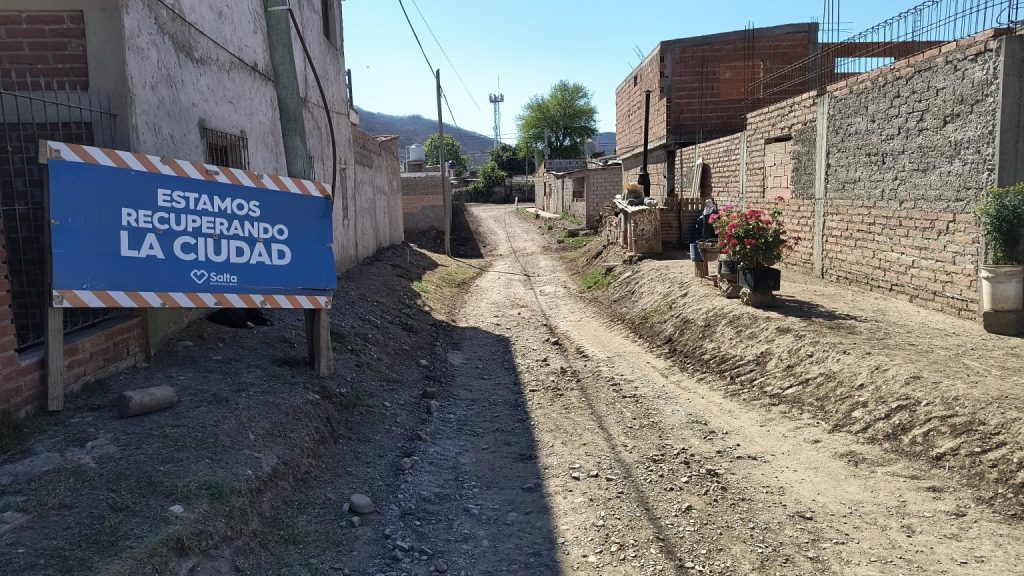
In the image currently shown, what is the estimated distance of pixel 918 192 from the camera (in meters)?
8.24

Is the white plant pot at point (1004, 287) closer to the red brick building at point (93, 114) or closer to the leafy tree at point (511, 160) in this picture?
the red brick building at point (93, 114)

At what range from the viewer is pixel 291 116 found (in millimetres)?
6262

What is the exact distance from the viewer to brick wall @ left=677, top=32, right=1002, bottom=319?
7.29m

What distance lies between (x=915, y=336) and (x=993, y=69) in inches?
114

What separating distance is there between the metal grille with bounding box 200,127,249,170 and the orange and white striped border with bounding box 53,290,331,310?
2.55 m

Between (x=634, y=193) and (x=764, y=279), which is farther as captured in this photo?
(x=634, y=193)

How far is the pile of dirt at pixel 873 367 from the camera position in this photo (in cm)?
477

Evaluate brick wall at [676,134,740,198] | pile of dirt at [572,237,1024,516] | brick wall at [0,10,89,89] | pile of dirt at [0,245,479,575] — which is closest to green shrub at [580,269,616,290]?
brick wall at [676,134,740,198]

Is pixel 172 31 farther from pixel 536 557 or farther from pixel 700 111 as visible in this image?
pixel 700 111

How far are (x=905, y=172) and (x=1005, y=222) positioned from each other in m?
2.05

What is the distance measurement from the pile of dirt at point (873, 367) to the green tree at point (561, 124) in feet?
201

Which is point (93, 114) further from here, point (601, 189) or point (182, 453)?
point (601, 189)

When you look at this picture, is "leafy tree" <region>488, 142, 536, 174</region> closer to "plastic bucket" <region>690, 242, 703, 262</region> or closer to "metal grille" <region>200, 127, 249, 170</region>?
"plastic bucket" <region>690, 242, 703, 262</region>

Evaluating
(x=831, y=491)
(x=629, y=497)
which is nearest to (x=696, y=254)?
(x=831, y=491)
